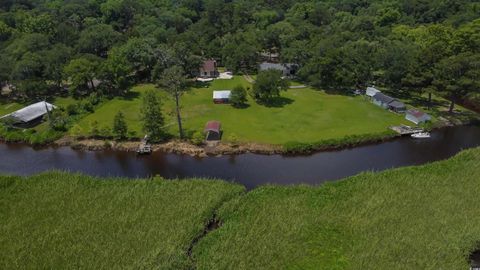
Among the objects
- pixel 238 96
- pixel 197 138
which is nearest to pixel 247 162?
pixel 197 138

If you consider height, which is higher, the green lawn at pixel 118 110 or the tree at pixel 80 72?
the tree at pixel 80 72

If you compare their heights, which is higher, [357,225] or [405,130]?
[405,130]

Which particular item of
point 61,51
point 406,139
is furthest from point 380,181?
point 61,51

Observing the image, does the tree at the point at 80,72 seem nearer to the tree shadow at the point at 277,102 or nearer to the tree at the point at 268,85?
the tree at the point at 268,85

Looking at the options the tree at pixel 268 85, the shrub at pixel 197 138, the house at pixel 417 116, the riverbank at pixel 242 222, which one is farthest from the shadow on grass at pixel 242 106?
the house at pixel 417 116

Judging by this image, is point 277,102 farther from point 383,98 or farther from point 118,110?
point 118,110

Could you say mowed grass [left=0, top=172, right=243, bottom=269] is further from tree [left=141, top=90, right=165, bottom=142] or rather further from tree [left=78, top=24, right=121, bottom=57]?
tree [left=78, top=24, right=121, bottom=57]
